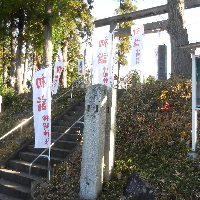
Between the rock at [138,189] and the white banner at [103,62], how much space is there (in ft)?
17.8

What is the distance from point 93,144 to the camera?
5.65 metres

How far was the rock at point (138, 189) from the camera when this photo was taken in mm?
5180

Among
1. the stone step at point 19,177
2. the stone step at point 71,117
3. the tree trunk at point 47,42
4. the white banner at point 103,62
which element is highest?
the tree trunk at point 47,42

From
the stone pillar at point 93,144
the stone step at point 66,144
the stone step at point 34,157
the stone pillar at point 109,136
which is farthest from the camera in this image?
the stone step at point 66,144

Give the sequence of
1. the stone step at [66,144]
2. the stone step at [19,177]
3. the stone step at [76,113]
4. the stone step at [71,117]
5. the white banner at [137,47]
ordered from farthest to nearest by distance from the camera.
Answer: the white banner at [137,47] < the stone step at [76,113] < the stone step at [71,117] < the stone step at [66,144] < the stone step at [19,177]

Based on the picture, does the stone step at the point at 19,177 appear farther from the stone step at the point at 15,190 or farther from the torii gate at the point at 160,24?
the torii gate at the point at 160,24

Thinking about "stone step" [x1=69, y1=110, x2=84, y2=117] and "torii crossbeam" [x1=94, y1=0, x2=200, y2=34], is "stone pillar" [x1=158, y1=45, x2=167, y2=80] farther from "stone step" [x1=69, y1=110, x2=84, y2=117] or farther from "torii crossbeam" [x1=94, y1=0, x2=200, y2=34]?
"stone step" [x1=69, y1=110, x2=84, y2=117]

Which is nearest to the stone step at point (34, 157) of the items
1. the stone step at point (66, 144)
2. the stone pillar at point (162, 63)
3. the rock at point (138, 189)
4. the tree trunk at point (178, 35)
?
the stone step at point (66, 144)

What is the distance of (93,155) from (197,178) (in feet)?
7.06

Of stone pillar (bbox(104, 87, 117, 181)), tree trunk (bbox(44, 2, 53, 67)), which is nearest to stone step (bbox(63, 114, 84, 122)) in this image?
stone pillar (bbox(104, 87, 117, 181))

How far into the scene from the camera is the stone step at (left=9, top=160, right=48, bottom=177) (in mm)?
7398

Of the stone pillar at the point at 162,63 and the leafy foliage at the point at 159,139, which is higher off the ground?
the stone pillar at the point at 162,63

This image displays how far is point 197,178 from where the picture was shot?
5301 mm

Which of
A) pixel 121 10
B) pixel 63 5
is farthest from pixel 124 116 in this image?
pixel 121 10
